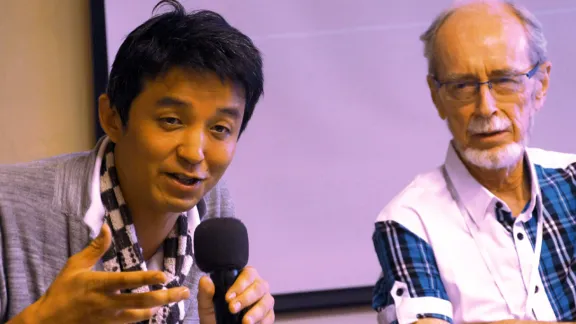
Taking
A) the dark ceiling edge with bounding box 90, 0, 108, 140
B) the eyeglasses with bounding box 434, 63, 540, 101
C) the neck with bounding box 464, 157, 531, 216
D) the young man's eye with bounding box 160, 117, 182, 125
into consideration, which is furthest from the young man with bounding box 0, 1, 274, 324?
the dark ceiling edge with bounding box 90, 0, 108, 140

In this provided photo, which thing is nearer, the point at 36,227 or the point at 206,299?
the point at 206,299

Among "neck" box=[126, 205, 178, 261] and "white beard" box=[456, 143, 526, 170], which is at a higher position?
"white beard" box=[456, 143, 526, 170]

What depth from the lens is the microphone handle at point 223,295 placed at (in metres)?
1.24

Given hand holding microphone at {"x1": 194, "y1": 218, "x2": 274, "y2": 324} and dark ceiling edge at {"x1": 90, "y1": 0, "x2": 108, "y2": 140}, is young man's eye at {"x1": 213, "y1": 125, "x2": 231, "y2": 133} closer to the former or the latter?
hand holding microphone at {"x1": 194, "y1": 218, "x2": 274, "y2": 324}

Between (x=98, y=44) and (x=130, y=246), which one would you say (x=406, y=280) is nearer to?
(x=130, y=246)

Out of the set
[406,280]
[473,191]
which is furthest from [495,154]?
[406,280]

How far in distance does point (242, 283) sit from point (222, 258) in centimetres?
8

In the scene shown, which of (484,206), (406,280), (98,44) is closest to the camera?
(406,280)

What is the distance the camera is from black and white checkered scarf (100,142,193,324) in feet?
5.42

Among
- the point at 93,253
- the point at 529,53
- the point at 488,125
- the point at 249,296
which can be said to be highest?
the point at 529,53

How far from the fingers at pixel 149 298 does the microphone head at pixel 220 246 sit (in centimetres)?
12

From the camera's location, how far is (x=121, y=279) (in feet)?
3.88

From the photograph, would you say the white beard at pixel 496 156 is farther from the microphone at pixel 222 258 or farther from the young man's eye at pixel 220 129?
the microphone at pixel 222 258

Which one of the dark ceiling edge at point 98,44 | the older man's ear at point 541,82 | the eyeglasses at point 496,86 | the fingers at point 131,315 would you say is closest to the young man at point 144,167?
the fingers at point 131,315
